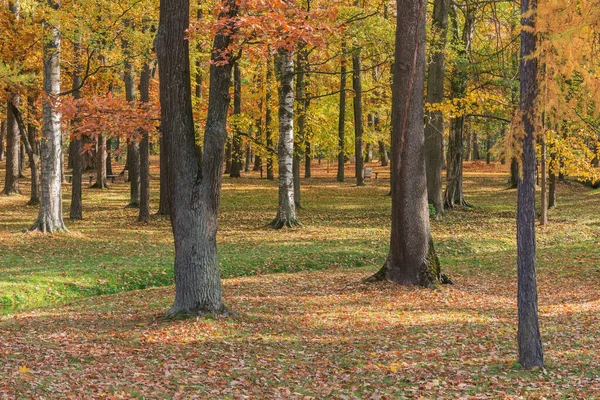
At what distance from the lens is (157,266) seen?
50.6ft

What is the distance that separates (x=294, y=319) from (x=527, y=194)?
4.81m

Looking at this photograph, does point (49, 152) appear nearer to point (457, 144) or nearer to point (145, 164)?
point (145, 164)

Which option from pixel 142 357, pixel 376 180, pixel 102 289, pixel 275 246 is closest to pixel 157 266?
pixel 102 289

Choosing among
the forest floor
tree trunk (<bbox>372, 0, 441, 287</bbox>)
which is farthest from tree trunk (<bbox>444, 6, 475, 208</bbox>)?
tree trunk (<bbox>372, 0, 441, 287</bbox>)

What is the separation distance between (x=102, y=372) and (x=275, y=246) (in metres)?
11.0

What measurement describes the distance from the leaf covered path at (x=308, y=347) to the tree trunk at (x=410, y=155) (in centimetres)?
63

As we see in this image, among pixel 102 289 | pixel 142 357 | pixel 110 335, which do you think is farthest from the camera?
pixel 102 289

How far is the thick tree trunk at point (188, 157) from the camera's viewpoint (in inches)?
393

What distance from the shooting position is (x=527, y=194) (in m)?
7.61

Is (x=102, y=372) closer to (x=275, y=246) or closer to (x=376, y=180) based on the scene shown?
(x=275, y=246)

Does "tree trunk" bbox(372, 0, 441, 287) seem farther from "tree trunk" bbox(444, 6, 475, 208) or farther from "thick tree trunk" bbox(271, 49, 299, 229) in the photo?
"tree trunk" bbox(444, 6, 475, 208)

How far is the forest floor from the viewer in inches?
295

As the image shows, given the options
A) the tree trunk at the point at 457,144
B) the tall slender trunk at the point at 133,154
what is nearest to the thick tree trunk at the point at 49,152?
the tall slender trunk at the point at 133,154

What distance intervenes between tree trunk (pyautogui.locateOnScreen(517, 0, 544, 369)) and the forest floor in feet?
2.76
